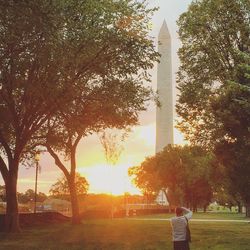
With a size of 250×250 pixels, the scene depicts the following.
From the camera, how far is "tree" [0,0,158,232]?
2167 cm

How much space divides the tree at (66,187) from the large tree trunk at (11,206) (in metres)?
91.9

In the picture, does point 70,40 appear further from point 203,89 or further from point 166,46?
point 166,46

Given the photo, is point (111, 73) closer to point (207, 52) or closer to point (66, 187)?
point (207, 52)

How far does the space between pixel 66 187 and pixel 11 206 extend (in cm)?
10088

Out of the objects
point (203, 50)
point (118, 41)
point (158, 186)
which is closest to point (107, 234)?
point (118, 41)

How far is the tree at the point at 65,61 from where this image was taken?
71.1 ft

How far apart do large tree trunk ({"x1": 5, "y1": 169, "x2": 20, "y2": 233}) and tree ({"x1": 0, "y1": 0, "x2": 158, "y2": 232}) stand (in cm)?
7

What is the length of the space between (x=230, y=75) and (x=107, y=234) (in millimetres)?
13818

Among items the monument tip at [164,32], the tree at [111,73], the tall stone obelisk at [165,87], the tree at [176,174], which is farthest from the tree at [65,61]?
the tree at [176,174]

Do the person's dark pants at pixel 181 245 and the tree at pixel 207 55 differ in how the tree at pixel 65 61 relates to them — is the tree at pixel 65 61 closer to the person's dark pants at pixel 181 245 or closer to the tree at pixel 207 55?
the tree at pixel 207 55

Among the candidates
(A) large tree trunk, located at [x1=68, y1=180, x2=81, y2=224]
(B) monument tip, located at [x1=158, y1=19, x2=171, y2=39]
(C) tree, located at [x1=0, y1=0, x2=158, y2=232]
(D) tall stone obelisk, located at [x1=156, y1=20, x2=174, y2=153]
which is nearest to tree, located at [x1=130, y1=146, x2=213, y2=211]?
(D) tall stone obelisk, located at [x1=156, y1=20, x2=174, y2=153]

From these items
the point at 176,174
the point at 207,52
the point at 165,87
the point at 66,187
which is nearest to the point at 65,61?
the point at 207,52

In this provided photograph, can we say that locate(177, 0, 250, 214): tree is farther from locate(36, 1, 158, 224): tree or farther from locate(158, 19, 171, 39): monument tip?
locate(158, 19, 171, 39): monument tip

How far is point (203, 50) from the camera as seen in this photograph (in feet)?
127
